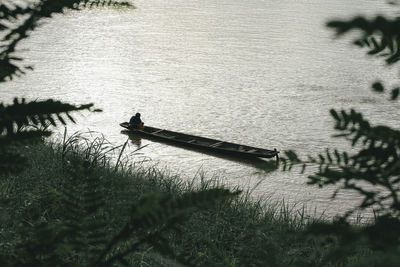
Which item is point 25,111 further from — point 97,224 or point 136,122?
point 136,122

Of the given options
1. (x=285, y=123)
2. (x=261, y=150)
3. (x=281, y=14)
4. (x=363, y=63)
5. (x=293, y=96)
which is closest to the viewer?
(x=261, y=150)

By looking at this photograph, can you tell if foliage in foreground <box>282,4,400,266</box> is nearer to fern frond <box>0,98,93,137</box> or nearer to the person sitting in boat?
fern frond <box>0,98,93,137</box>

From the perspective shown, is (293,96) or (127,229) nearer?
(127,229)

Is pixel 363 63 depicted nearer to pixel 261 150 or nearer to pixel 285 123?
pixel 285 123

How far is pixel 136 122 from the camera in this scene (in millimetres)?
7309

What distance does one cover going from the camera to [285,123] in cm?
790

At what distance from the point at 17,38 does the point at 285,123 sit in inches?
296

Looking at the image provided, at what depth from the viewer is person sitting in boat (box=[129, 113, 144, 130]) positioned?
23.8 ft

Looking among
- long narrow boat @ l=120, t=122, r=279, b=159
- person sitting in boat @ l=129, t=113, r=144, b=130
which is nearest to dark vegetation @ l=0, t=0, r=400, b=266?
long narrow boat @ l=120, t=122, r=279, b=159

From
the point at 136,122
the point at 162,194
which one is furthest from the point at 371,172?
the point at 136,122

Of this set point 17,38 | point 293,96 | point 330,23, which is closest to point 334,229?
point 330,23

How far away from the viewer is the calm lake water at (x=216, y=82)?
7004 millimetres

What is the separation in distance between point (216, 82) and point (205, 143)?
2439 mm

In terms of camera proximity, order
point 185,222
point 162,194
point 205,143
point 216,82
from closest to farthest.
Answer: point 162,194 < point 185,222 < point 205,143 < point 216,82
